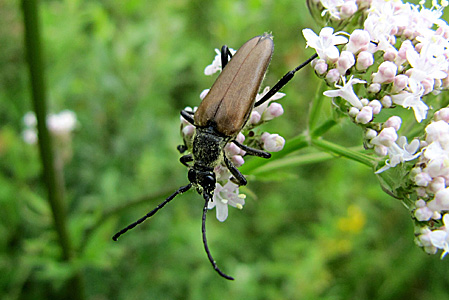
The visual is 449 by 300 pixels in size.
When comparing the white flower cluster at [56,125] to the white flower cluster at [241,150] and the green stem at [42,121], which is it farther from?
the white flower cluster at [241,150]

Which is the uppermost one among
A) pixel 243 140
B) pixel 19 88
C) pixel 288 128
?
pixel 243 140

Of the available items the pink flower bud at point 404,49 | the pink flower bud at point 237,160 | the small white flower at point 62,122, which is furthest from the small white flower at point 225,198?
the small white flower at point 62,122

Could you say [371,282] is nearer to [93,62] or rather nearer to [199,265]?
[199,265]

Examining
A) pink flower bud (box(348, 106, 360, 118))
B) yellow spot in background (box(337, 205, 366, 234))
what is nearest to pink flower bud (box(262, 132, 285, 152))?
pink flower bud (box(348, 106, 360, 118))

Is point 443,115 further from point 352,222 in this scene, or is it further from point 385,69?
point 352,222

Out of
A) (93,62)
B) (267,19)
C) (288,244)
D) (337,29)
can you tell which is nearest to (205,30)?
(267,19)

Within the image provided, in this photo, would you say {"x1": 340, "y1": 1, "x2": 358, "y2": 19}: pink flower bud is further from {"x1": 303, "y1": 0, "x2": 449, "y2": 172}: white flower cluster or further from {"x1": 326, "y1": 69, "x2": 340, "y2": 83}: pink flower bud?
{"x1": 326, "y1": 69, "x2": 340, "y2": 83}: pink flower bud
